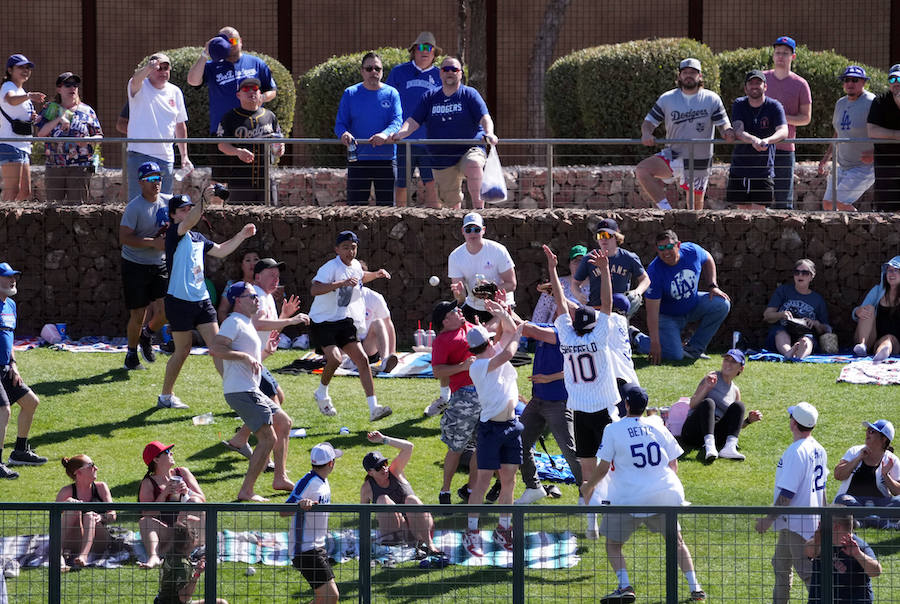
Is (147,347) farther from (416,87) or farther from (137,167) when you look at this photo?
(416,87)

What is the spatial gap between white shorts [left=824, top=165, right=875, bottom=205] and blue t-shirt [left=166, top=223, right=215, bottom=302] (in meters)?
7.30

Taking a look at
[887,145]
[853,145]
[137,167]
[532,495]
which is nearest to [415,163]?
[137,167]

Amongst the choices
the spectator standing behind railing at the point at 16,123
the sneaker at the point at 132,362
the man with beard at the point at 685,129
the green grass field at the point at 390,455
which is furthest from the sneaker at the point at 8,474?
the man with beard at the point at 685,129

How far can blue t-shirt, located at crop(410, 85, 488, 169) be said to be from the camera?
51.4 ft

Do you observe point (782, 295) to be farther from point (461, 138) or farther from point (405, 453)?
point (405, 453)

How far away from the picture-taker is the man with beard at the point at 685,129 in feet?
52.2

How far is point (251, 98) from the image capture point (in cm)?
1603

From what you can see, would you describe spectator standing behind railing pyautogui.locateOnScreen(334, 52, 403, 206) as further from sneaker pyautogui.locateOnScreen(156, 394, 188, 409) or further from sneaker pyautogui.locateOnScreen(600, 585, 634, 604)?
sneaker pyautogui.locateOnScreen(600, 585, 634, 604)

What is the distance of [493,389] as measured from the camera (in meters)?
10.8

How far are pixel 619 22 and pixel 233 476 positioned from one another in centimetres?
1262

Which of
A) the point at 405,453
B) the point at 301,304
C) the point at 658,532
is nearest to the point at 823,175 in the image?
the point at 301,304

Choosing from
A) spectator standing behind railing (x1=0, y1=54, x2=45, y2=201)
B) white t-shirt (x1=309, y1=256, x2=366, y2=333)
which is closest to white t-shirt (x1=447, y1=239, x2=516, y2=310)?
white t-shirt (x1=309, y1=256, x2=366, y2=333)

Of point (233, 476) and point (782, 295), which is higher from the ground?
point (782, 295)

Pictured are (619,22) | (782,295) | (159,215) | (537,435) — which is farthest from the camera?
(619,22)
